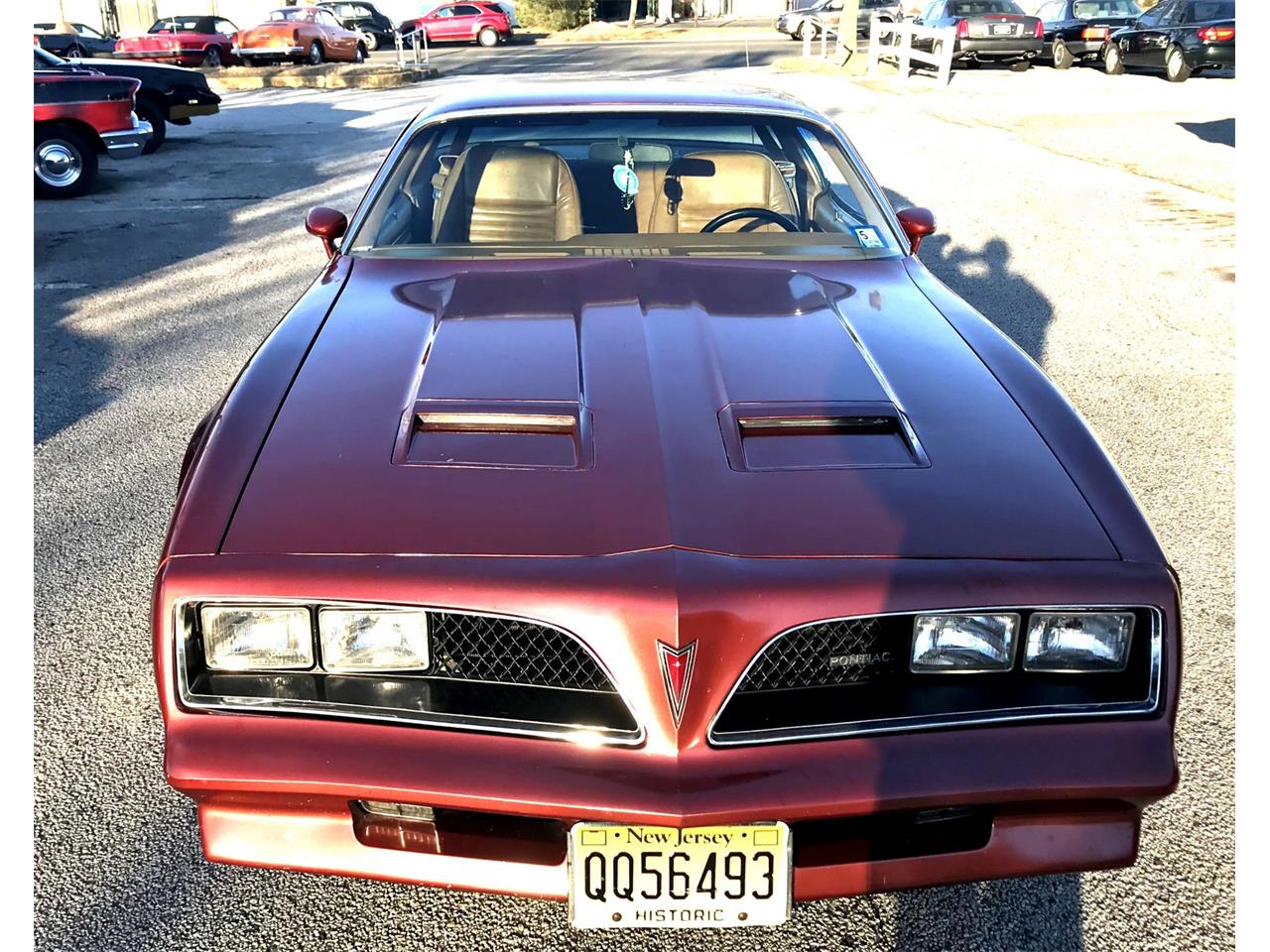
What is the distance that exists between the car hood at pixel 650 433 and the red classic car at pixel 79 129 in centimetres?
922

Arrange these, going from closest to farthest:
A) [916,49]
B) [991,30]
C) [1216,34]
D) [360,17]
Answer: [1216,34] → [991,30] → [916,49] → [360,17]

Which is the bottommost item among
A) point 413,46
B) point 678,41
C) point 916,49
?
point 916,49

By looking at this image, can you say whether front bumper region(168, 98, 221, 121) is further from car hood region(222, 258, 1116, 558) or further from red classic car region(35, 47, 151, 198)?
car hood region(222, 258, 1116, 558)

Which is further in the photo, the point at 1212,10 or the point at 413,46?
the point at 413,46

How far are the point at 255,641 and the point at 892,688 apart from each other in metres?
1.09

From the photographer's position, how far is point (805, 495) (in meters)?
2.04

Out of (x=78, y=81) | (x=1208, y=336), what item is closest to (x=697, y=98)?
(x=1208, y=336)

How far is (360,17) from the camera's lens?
35.5 meters

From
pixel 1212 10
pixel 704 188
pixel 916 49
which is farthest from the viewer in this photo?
pixel 916 49

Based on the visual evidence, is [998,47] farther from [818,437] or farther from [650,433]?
[650,433]

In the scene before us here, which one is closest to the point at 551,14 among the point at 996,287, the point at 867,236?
the point at 996,287

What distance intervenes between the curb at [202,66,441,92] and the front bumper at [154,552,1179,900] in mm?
23015

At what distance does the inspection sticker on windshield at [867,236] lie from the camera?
342cm

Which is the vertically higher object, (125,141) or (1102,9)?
(1102,9)
